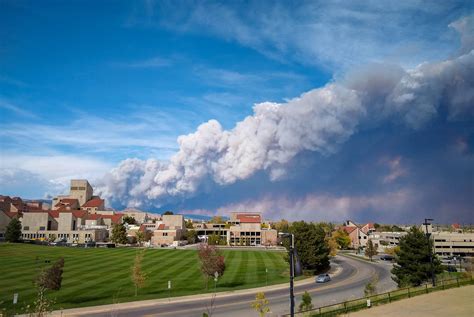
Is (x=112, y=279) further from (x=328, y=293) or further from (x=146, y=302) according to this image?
(x=328, y=293)

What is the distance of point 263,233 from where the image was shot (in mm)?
172250

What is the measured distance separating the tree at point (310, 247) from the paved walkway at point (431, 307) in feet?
109

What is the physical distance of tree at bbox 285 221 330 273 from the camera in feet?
231

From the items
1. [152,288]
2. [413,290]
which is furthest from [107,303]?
[413,290]

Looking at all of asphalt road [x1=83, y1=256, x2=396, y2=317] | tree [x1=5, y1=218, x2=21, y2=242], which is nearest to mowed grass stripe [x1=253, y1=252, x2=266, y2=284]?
asphalt road [x1=83, y1=256, x2=396, y2=317]

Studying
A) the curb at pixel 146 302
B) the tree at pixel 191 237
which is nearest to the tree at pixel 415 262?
the curb at pixel 146 302

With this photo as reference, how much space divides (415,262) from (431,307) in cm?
2253

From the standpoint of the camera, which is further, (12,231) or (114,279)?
(12,231)

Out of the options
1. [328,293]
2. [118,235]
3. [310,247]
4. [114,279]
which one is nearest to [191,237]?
[118,235]

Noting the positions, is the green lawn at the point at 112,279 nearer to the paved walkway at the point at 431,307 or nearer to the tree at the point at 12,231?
the paved walkway at the point at 431,307

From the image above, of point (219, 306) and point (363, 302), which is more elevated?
point (363, 302)

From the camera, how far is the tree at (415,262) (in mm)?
50750

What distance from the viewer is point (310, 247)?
2825 inches

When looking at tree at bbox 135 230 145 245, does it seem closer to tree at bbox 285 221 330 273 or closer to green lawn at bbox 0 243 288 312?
green lawn at bbox 0 243 288 312
